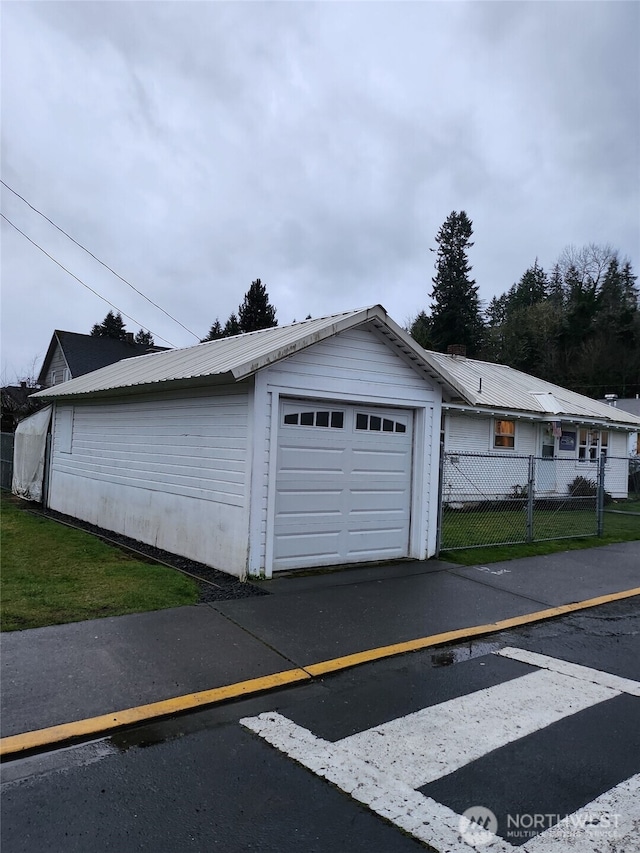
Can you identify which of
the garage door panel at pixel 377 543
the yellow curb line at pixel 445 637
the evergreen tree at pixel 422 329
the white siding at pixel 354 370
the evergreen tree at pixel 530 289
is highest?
the evergreen tree at pixel 530 289

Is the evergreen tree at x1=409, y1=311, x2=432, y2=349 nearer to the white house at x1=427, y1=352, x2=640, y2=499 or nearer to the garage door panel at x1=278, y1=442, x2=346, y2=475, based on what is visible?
the white house at x1=427, y1=352, x2=640, y2=499

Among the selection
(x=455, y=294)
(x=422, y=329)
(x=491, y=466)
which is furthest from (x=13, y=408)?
(x=455, y=294)

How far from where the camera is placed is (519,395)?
1983 centimetres

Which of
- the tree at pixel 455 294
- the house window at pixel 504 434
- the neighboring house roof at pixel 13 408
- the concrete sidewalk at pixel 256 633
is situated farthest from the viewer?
the tree at pixel 455 294

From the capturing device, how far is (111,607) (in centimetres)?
620

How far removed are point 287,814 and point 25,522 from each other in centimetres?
1081

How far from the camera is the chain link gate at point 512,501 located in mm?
12320

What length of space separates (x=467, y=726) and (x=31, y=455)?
1501cm

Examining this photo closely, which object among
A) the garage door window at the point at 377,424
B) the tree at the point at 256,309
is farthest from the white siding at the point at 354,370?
the tree at the point at 256,309

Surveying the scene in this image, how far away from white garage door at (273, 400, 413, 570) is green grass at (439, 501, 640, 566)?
53.5 inches

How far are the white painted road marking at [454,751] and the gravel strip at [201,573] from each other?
9.22 feet

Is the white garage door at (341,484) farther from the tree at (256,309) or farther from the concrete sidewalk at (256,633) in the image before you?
the tree at (256,309)

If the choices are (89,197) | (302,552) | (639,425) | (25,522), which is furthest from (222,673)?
(639,425)

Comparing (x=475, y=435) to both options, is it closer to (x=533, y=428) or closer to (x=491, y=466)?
(x=491, y=466)
